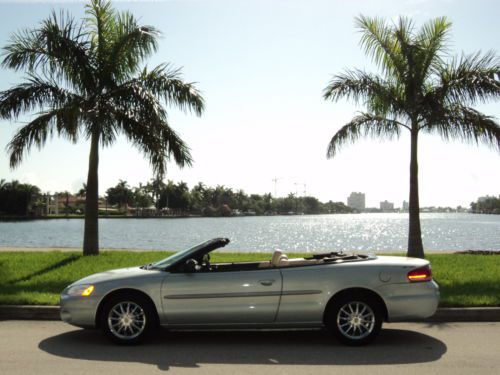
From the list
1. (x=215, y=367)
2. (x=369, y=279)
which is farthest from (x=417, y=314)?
A: (x=215, y=367)

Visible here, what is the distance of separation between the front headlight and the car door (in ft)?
2.87

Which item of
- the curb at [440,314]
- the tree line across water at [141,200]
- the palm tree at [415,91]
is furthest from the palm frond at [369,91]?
the tree line across water at [141,200]

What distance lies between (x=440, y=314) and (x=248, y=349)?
11.0 feet

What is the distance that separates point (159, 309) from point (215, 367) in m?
1.20

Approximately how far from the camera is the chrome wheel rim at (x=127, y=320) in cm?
643

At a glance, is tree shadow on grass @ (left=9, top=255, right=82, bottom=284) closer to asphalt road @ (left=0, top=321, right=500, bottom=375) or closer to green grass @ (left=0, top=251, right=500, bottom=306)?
green grass @ (left=0, top=251, right=500, bottom=306)

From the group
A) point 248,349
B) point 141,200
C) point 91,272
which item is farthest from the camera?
point 141,200

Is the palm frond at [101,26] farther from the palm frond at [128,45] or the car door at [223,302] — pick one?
the car door at [223,302]

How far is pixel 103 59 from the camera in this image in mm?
16250

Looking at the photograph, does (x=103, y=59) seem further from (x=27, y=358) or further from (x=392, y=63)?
(x=27, y=358)

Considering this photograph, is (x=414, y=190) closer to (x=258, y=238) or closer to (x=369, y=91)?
(x=369, y=91)

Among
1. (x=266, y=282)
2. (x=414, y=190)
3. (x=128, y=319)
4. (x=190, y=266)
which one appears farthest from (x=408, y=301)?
(x=414, y=190)

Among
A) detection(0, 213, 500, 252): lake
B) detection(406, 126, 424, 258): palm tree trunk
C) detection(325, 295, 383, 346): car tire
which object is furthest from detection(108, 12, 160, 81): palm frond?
detection(0, 213, 500, 252): lake

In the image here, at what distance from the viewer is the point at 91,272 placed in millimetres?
12367
